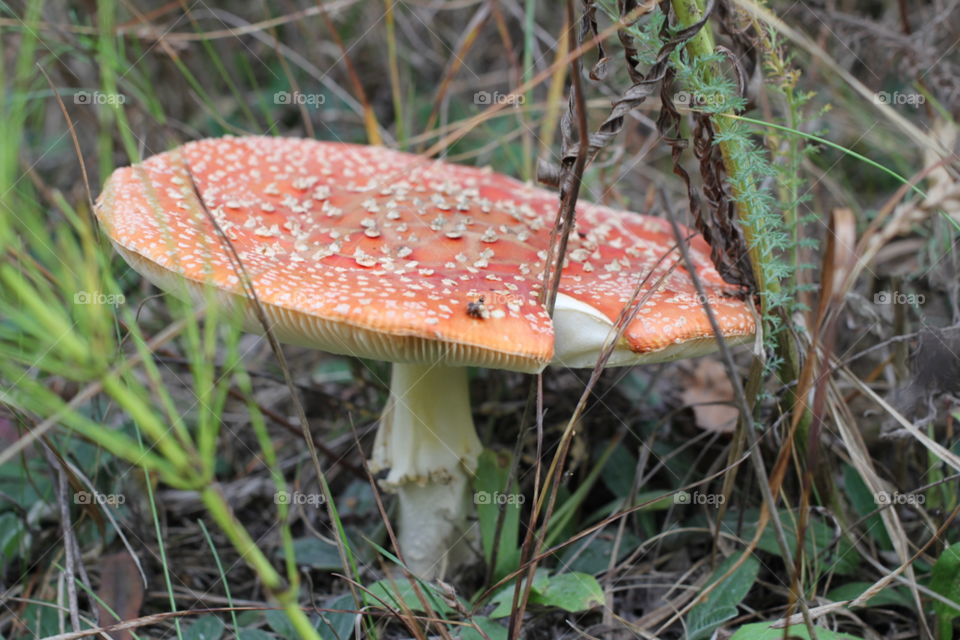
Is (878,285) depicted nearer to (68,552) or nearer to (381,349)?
(381,349)

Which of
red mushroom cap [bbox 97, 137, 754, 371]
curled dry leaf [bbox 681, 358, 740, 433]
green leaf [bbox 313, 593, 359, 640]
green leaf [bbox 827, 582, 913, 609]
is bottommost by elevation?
green leaf [bbox 313, 593, 359, 640]

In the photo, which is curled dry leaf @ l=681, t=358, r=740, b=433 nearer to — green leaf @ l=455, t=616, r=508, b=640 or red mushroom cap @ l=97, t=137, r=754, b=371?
red mushroom cap @ l=97, t=137, r=754, b=371

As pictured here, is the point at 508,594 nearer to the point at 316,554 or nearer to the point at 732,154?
the point at 316,554

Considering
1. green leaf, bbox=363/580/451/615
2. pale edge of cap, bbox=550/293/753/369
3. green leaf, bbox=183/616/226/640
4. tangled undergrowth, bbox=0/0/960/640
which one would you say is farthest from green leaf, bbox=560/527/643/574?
green leaf, bbox=183/616/226/640

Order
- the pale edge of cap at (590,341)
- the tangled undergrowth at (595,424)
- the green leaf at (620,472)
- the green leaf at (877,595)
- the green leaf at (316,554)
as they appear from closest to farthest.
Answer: the tangled undergrowth at (595,424) → the pale edge of cap at (590,341) → the green leaf at (877,595) → the green leaf at (316,554) → the green leaf at (620,472)

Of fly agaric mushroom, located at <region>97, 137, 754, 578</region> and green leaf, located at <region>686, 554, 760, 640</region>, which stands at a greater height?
fly agaric mushroom, located at <region>97, 137, 754, 578</region>

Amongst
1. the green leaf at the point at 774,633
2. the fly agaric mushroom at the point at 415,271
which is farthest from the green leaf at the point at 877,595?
the fly agaric mushroom at the point at 415,271

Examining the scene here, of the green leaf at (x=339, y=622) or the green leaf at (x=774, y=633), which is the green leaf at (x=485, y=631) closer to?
the green leaf at (x=339, y=622)
